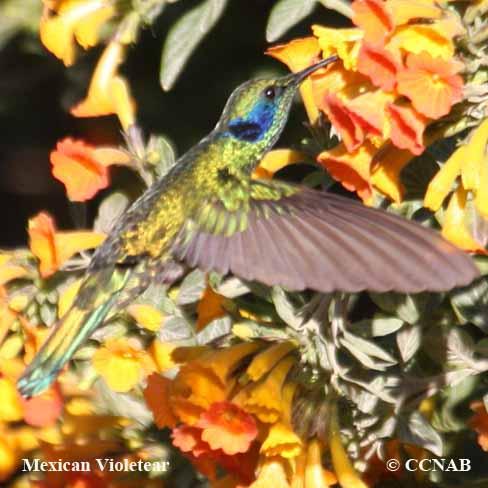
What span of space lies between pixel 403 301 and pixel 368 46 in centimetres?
47

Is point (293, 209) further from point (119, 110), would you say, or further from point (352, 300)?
point (119, 110)

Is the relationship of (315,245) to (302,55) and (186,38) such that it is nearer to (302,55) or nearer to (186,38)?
(302,55)

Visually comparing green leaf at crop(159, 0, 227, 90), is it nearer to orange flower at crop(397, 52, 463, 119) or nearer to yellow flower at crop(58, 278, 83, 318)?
yellow flower at crop(58, 278, 83, 318)

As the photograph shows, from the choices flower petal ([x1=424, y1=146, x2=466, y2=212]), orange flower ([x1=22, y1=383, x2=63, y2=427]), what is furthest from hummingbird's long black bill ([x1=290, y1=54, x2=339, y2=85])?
orange flower ([x1=22, y1=383, x2=63, y2=427])

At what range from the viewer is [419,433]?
2047 mm

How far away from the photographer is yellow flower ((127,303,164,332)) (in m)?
2.13

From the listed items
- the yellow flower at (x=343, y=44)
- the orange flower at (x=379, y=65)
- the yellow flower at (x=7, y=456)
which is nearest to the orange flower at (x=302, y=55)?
the yellow flower at (x=343, y=44)

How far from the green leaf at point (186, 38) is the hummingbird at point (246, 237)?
17cm

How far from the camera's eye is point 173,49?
224 cm

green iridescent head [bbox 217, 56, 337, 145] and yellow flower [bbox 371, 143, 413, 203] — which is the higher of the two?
green iridescent head [bbox 217, 56, 337, 145]

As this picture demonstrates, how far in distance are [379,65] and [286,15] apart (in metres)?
0.40

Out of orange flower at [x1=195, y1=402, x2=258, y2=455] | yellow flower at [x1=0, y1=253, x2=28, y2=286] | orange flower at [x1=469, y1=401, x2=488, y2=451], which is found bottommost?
orange flower at [x1=469, y1=401, x2=488, y2=451]

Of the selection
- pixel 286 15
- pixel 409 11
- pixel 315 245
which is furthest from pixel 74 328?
pixel 409 11

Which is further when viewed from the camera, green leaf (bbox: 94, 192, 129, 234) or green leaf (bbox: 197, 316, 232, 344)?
green leaf (bbox: 94, 192, 129, 234)
